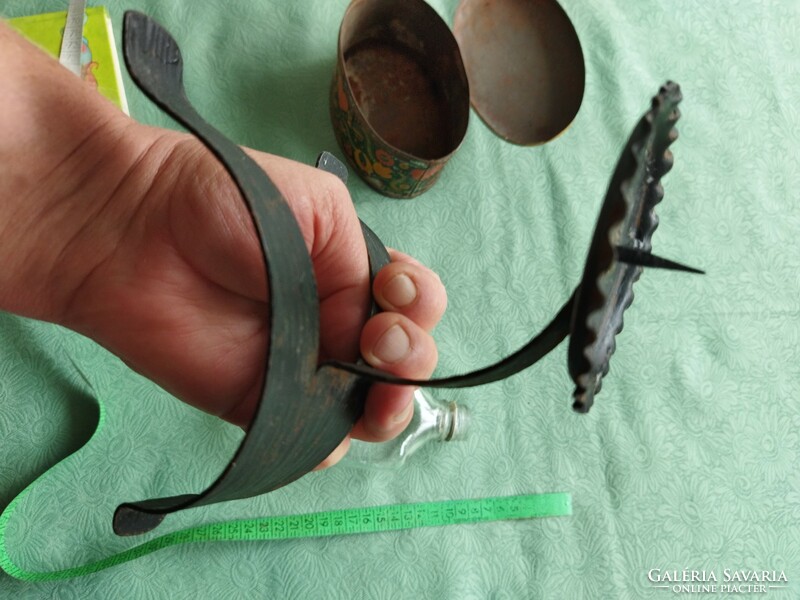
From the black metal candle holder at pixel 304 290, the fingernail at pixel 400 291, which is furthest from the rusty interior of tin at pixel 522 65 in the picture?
the black metal candle holder at pixel 304 290

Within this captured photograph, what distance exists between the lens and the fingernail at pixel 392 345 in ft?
1.66

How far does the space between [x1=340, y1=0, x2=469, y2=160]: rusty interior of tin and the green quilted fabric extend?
0.04m

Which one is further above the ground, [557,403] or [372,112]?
[372,112]

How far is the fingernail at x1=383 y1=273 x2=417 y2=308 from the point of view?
53 centimetres

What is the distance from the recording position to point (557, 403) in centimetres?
80

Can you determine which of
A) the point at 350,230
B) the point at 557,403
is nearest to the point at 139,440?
the point at 350,230

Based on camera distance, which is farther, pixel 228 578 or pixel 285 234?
pixel 228 578

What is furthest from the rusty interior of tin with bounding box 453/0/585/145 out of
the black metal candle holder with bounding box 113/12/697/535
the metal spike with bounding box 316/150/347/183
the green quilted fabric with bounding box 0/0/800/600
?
the black metal candle holder with bounding box 113/12/697/535

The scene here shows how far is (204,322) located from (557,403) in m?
0.43

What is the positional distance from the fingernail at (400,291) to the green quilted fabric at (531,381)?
0.26 m

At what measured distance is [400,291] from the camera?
1.76 ft

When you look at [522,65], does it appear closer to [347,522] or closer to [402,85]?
[402,85]

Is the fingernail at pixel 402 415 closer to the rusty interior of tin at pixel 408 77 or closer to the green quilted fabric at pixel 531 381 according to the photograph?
the green quilted fabric at pixel 531 381

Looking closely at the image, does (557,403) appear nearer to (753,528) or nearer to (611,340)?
(753,528)
